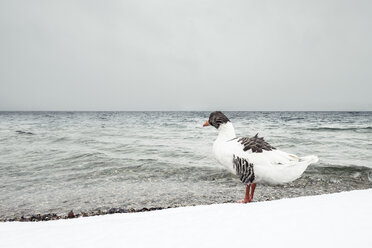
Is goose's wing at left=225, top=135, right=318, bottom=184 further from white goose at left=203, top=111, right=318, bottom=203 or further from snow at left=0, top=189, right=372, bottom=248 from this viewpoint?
snow at left=0, top=189, right=372, bottom=248

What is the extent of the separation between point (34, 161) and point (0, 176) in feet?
7.43

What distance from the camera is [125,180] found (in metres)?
8.18

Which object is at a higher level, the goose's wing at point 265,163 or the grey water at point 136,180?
the goose's wing at point 265,163

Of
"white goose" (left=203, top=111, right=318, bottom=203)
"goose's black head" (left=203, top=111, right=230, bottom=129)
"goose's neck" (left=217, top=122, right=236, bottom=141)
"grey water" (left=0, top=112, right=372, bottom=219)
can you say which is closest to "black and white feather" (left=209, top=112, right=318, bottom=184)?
"white goose" (left=203, top=111, right=318, bottom=203)

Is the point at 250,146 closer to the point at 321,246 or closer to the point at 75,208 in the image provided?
the point at 321,246

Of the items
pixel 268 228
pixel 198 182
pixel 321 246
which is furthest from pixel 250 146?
pixel 198 182

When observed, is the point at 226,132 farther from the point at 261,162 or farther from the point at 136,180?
the point at 136,180

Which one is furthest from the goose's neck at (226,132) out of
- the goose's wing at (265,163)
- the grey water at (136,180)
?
the grey water at (136,180)

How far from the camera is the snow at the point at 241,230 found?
183 cm

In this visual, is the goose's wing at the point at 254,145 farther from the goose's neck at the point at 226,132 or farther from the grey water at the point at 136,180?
the grey water at the point at 136,180

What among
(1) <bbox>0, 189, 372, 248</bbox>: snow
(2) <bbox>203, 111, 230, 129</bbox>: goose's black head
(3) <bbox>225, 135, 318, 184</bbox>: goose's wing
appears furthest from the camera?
(2) <bbox>203, 111, 230, 129</bbox>: goose's black head

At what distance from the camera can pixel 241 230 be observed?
6.87 feet

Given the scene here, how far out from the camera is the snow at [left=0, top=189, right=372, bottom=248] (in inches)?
71.9

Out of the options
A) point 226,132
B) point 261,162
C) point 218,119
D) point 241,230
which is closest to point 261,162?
point 261,162
